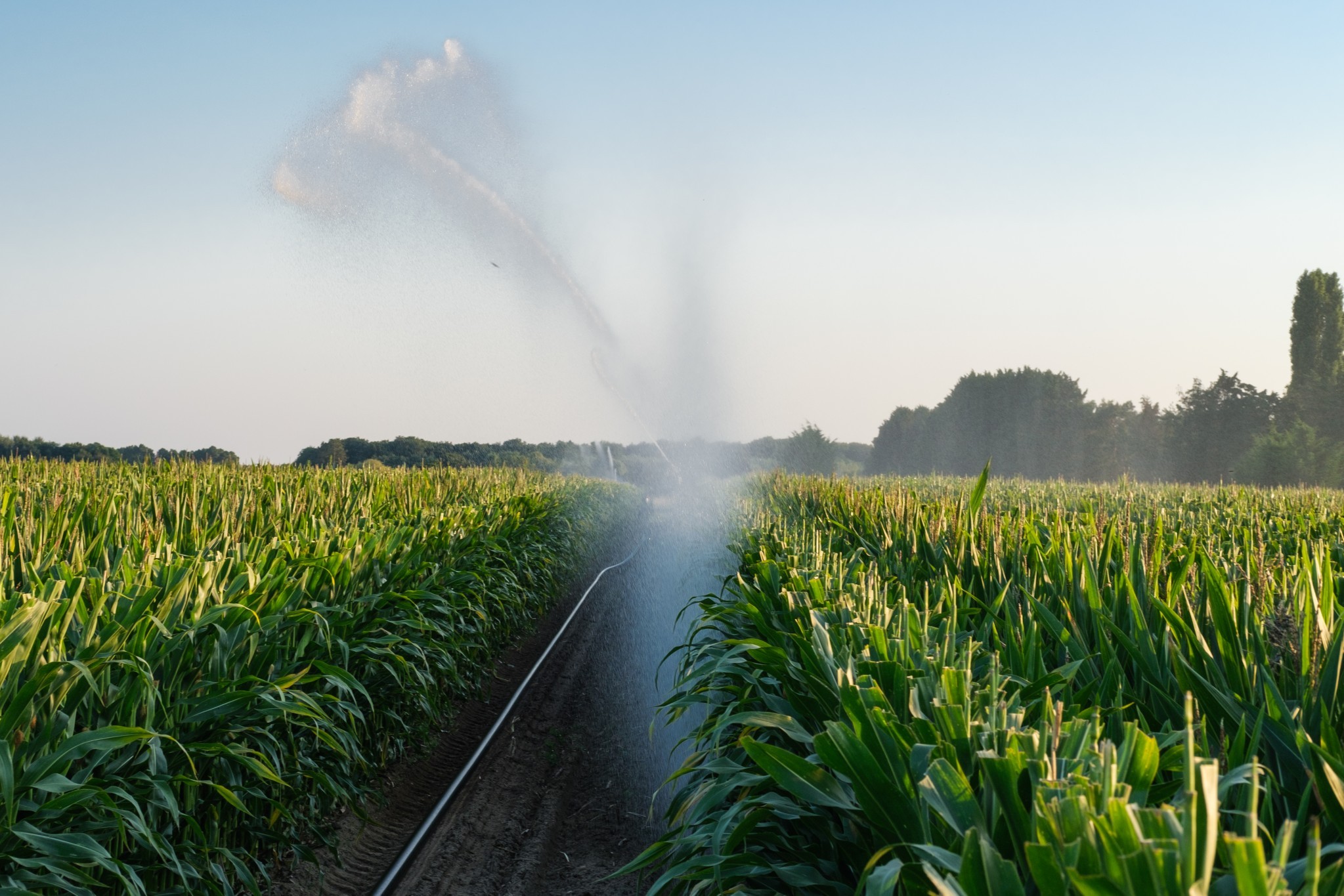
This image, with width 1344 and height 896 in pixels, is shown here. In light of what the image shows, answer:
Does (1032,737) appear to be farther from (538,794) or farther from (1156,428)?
(1156,428)

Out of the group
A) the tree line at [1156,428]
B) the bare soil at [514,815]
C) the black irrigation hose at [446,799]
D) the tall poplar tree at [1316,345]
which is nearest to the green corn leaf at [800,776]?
the bare soil at [514,815]

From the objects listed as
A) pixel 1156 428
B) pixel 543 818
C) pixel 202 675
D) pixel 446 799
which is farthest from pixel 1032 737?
pixel 1156 428

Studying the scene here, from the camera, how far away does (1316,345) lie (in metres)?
48.2

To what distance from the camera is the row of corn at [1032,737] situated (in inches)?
45.6

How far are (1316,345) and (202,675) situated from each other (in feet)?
199

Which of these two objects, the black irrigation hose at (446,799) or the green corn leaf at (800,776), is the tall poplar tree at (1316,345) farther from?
the green corn leaf at (800,776)

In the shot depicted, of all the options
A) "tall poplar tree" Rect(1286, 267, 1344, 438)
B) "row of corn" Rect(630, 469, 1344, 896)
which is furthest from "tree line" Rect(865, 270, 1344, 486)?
"row of corn" Rect(630, 469, 1344, 896)

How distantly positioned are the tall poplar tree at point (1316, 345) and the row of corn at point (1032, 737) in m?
53.6

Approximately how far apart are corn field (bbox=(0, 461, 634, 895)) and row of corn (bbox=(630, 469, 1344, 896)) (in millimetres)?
1654

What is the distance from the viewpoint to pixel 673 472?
88.2 ft

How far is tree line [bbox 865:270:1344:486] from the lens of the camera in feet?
145

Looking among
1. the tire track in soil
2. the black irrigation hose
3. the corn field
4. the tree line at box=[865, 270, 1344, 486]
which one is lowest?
the tire track in soil

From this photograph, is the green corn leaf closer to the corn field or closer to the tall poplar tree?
the corn field

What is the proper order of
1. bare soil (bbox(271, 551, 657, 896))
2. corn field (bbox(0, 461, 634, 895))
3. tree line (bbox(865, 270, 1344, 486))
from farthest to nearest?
tree line (bbox(865, 270, 1344, 486)), bare soil (bbox(271, 551, 657, 896)), corn field (bbox(0, 461, 634, 895))
